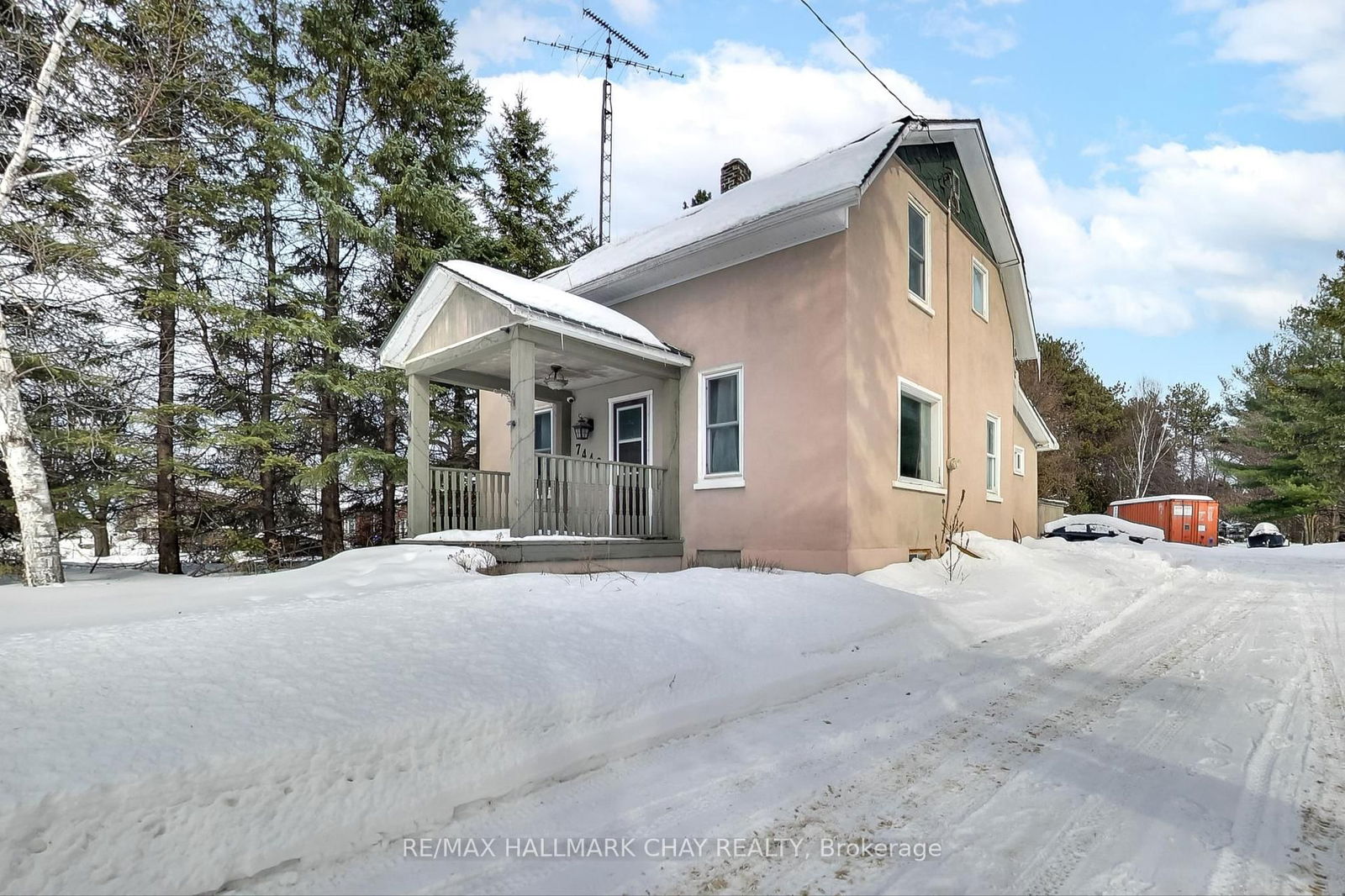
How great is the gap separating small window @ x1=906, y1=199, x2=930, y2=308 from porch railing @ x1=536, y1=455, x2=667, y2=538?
475 centimetres

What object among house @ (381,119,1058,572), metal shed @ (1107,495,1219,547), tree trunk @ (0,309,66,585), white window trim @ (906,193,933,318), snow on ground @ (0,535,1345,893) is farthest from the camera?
metal shed @ (1107,495,1219,547)

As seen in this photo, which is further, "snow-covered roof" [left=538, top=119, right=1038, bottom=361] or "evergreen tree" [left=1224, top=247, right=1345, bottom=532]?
"evergreen tree" [left=1224, top=247, right=1345, bottom=532]

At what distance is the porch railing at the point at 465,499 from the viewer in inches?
322

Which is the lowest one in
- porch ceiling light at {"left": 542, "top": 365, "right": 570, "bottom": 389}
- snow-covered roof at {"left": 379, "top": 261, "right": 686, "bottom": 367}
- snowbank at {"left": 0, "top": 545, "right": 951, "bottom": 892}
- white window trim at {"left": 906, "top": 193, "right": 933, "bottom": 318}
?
snowbank at {"left": 0, "top": 545, "right": 951, "bottom": 892}

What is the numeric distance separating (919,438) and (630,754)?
24.7 feet

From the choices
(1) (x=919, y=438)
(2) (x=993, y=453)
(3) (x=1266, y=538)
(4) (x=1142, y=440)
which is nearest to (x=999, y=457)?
(2) (x=993, y=453)

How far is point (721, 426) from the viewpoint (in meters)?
8.43

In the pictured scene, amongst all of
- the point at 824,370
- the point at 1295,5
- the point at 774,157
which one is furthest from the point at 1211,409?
the point at 824,370

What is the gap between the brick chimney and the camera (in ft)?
40.2

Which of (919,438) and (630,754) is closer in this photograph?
(630,754)

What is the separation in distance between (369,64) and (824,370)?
12484mm

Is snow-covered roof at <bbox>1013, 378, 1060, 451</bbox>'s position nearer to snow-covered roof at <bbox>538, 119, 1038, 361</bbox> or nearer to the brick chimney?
snow-covered roof at <bbox>538, 119, 1038, 361</bbox>

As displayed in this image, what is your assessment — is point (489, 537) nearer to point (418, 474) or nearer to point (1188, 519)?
point (418, 474)

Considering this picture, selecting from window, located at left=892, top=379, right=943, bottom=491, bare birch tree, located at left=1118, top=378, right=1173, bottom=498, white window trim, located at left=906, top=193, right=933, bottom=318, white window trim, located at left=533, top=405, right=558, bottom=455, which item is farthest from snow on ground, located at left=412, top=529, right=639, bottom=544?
bare birch tree, located at left=1118, top=378, right=1173, bottom=498
